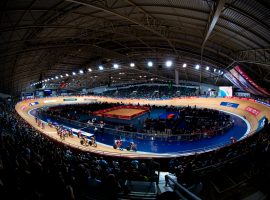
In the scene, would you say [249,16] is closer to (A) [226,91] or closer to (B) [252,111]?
(B) [252,111]

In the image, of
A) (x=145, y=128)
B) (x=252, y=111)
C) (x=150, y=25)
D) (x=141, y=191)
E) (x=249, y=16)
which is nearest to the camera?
(x=141, y=191)

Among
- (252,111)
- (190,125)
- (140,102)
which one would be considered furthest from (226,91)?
(140,102)

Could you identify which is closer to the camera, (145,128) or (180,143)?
(180,143)

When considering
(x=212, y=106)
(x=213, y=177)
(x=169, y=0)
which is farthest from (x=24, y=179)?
(x=212, y=106)

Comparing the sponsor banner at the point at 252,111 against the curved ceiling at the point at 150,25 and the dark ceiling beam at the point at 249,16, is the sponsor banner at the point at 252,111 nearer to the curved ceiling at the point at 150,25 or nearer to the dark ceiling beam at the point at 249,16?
the curved ceiling at the point at 150,25

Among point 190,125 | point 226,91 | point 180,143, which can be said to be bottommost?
point 180,143

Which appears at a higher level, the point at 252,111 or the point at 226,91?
the point at 226,91

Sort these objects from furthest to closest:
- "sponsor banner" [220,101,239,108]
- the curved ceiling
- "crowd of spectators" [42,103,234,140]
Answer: "sponsor banner" [220,101,239,108]
"crowd of spectators" [42,103,234,140]
the curved ceiling

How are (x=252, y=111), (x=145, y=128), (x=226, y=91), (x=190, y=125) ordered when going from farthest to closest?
(x=226, y=91) → (x=252, y=111) → (x=145, y=128) → (x=190, y=125)

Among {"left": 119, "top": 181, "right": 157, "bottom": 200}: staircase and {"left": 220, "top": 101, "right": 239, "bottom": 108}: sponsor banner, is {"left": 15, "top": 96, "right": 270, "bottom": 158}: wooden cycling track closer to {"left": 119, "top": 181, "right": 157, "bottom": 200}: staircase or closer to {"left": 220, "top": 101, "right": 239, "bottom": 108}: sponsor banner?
{"left": 220, "top": 101, "right": 239, "bottom": 108}: sponsor banner

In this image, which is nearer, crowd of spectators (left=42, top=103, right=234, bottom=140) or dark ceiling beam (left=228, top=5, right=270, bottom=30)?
dark ceiling beam (left=228, top=5, right=270, bottom=30)

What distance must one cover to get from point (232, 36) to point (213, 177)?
631 inches

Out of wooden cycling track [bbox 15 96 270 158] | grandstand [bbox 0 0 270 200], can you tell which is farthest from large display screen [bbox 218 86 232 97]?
wooden cycling track [bbox 15 96 270 158]

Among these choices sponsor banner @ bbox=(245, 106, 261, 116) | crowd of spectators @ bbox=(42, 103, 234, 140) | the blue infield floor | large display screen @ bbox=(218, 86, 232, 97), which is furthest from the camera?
large display screen @ bbox=(218, 86, 232, 97)
